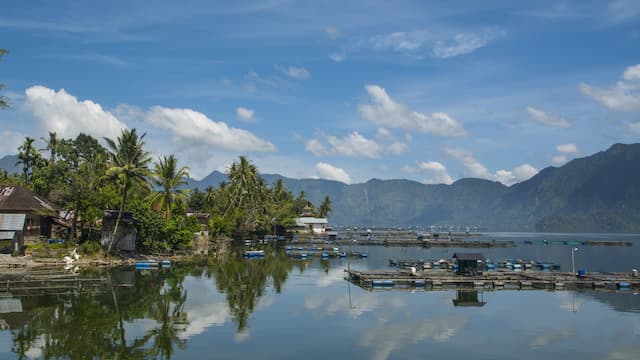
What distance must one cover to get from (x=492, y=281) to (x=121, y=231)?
41.9 metres

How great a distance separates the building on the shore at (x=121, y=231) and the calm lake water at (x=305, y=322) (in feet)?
33.2

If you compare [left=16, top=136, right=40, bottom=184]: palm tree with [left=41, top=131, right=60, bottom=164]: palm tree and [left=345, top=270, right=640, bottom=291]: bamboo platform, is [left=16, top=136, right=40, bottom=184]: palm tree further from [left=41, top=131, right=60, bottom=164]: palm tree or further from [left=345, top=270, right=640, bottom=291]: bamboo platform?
[left=345, top=270, right=640, bottom=291]: bamboo platform

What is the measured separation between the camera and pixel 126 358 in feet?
83.4

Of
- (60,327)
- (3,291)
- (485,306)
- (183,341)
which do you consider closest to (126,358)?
(183,341)

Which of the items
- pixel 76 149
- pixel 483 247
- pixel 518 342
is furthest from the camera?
pixel 483 247

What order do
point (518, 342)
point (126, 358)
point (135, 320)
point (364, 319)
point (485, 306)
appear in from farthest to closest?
1. point (485, 306)
2. point (364, 319)
3. point (135, 320)
4. point (518, 342)
5. point (126, 358)

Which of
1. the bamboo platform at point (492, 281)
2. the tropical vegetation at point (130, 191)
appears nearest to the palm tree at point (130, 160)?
the tropical vegetation at point (130, 191)

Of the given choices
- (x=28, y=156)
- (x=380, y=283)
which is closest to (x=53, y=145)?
(x=28, y=156)

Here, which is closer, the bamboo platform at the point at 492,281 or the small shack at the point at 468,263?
the bamboo platform at the point at 492,281

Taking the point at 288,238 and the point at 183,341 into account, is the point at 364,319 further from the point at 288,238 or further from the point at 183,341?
the point at 288,238

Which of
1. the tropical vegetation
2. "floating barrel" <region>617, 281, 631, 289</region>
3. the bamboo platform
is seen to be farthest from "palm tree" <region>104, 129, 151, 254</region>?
"floating barrel" <region>617, 281, 631, 289</region>

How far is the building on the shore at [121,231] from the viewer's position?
203 ft

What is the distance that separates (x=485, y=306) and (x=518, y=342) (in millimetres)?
12039

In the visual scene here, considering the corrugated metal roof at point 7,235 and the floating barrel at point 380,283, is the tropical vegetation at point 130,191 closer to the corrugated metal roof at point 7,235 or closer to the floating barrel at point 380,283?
the corrugated metal roof at point 7,235
